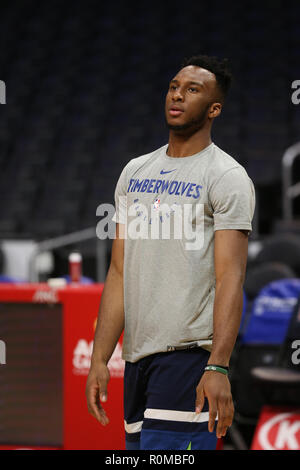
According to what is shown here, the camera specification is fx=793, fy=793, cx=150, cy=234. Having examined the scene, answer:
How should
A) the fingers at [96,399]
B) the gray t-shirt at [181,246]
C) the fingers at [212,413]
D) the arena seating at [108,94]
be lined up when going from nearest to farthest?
the fingers at [212,413] < the gray t-shirt at [181,246] < the fingers at [96,399] < the arena seating at [108,94]

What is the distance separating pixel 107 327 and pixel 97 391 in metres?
0.16

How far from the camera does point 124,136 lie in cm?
1066

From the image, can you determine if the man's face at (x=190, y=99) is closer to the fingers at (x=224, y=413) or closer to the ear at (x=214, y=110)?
the ear at (x=214, y=110)

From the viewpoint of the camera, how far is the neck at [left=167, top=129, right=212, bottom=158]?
1.94 metres

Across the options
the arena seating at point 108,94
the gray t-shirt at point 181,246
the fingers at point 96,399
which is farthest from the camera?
the arena seating at point 108,94

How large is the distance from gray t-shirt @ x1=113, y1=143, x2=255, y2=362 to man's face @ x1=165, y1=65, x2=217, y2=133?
0.08 m

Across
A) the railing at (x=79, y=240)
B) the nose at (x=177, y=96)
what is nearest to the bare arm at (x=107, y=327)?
the nose at (x=177, y=96)

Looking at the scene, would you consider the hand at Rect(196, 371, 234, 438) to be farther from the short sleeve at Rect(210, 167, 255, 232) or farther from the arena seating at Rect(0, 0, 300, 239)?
the arena seating at Rect(0, 0, 300, 239)

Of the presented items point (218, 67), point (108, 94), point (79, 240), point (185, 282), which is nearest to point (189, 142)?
point (218, 67)

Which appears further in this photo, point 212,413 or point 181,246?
point 181,246

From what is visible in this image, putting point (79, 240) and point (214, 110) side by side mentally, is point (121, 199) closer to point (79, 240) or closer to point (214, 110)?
point (214, 110)

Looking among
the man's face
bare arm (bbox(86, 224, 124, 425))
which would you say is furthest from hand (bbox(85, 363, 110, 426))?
the man's face

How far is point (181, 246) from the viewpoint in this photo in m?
1.88

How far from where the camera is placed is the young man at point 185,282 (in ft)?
5.93
